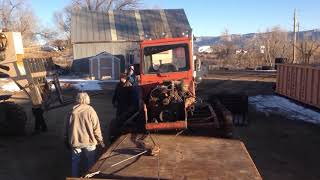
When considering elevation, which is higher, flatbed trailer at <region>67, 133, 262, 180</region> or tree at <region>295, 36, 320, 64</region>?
tree at <region>295, 36, 320, 64</region>

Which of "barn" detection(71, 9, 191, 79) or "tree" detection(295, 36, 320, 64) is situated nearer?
"barn" detection(71, 9, 191, 79)

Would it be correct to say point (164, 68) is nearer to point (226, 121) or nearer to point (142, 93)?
point (142, 93)

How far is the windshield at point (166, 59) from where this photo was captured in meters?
10.8

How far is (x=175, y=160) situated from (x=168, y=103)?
8.95 ft

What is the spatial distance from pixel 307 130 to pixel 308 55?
30.1m

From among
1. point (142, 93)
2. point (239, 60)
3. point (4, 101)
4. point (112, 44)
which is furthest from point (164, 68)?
point (239, 60)

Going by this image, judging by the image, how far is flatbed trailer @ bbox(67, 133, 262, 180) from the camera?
6551mm

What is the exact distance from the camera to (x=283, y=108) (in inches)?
779

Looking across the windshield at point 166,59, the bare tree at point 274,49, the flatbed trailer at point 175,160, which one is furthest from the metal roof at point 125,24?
the flatbed trailer at point 175,160

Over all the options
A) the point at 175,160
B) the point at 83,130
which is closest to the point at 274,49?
the point at 83,130

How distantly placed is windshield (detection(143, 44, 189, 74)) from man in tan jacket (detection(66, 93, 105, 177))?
298 centimetres

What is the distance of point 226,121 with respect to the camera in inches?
388

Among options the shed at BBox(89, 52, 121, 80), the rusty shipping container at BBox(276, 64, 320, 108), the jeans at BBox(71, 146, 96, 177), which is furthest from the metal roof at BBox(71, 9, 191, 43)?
the jeans at BBox(71, 146, 96, 177)

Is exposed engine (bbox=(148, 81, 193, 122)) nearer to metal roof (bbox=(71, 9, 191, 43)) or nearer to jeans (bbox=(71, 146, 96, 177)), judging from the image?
jeans (bbox=(71, 146, 96, 177))
